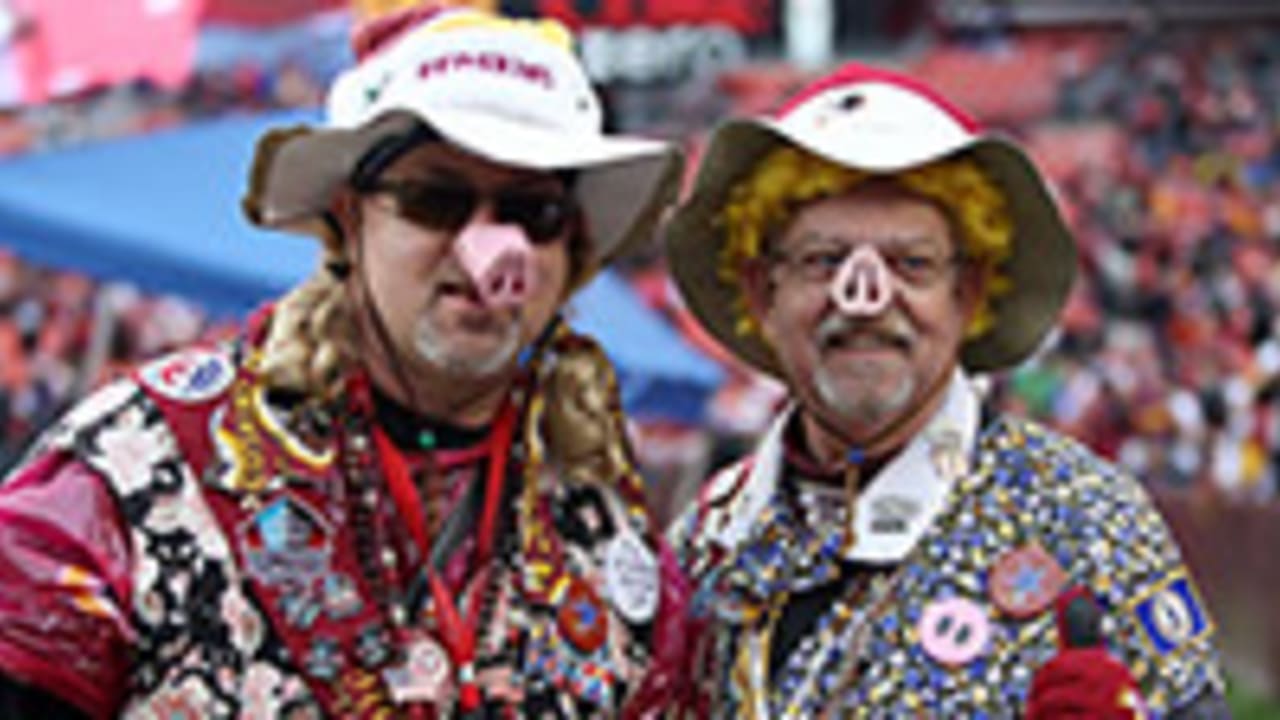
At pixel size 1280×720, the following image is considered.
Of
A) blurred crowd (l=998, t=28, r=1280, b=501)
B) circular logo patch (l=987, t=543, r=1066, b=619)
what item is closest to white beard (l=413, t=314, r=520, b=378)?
circular logo patch (l=987, t=543, r=1066, b=619)

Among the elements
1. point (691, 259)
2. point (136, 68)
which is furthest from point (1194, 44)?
point (691, 259)

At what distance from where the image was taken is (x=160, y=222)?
670cm

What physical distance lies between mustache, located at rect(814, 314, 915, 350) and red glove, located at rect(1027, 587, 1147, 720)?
512 millimetres

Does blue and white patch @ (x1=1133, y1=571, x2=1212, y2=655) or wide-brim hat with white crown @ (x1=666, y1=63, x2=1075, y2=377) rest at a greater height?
wide-brim hat with white crown @ (x1=666, y1=63, x2=1075, y2=377)

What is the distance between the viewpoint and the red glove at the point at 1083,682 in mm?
2545

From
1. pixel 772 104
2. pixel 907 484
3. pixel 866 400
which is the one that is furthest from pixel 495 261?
pixel 772 104

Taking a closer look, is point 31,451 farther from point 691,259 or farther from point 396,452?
point 691,259

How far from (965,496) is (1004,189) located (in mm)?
534

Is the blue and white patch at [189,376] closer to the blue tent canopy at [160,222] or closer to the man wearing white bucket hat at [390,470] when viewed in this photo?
the man wearing white bucket hat at [390,470]

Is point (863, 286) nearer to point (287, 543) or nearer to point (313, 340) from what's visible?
point (313, 340)

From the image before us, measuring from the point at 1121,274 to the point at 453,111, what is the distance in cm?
1527

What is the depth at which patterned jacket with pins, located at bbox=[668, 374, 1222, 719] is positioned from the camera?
2.71 m

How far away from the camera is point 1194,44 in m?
22.3

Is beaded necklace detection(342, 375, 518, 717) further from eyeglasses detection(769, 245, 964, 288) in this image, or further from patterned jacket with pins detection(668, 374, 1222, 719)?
eyeglasses detection(769, 245, 964, 288)
